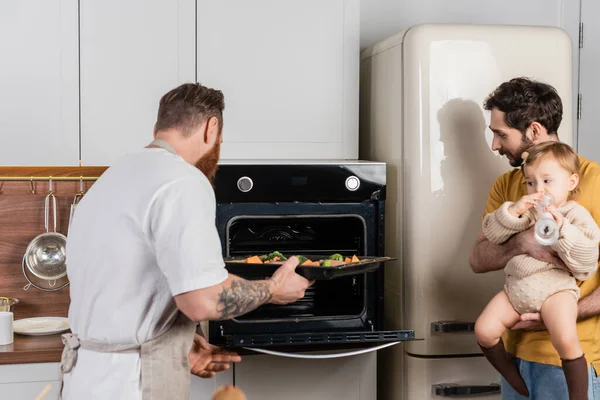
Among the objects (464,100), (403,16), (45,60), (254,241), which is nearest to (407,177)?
(464,100)

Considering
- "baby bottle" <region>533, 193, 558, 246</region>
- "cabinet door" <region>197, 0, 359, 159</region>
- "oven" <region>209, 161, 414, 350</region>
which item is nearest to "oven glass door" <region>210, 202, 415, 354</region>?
"oven" <region>209, 161, 414, 350</region>

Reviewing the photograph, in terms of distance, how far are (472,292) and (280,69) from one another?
107 centimetres

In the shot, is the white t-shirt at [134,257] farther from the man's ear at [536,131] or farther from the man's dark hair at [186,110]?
the man's ear at [536,131]

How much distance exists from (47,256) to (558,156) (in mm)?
1855

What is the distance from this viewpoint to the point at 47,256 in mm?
3000

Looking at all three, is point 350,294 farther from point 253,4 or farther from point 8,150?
point 8,150

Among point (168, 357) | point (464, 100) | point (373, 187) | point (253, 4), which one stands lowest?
point (168, 357)

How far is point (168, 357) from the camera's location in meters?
2.00

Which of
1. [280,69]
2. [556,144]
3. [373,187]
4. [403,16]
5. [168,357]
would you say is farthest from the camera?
[403,16]

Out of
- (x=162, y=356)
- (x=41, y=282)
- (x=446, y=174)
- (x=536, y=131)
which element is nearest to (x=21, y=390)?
(x=41, y=282)

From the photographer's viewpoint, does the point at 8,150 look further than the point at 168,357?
Yes

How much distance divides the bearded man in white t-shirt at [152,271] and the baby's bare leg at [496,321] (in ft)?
2.07

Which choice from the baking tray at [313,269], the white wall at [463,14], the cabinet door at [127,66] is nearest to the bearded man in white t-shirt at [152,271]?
the baking tray at [313,269]

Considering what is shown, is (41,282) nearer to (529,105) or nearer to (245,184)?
(245,184)
